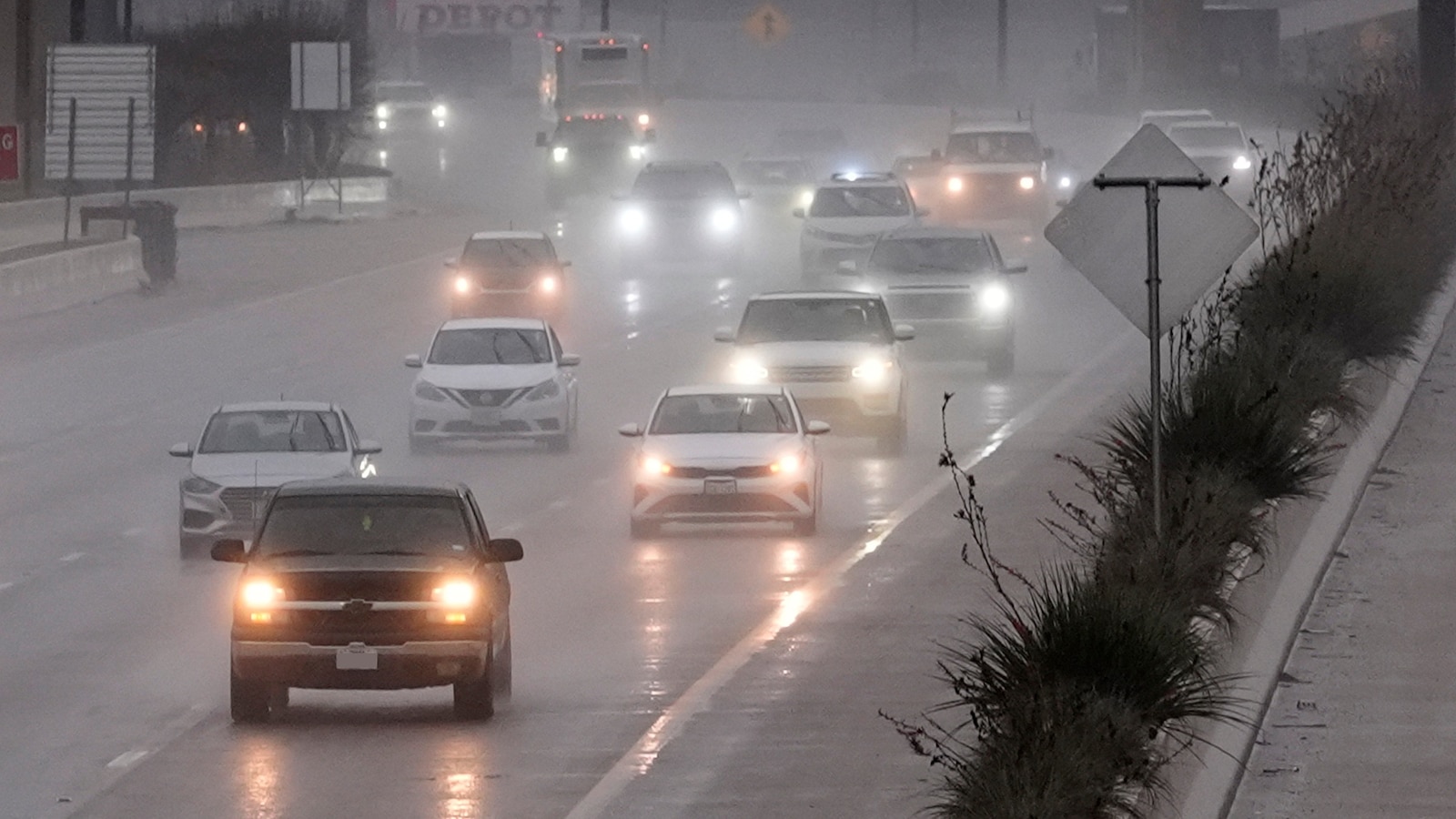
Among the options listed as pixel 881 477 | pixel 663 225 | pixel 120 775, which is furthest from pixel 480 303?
pixel 120 775

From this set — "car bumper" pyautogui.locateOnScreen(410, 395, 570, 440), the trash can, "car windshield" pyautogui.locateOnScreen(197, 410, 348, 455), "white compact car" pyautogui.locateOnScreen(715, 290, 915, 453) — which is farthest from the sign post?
the trash can

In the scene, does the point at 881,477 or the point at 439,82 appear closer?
the point at 881,477

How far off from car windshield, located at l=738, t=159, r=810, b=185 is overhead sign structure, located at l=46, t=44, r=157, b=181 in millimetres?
16148

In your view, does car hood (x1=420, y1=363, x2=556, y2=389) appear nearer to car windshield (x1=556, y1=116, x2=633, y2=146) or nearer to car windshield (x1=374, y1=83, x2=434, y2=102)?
car windshield (x1=556, y1=116, x2=633, y2=146)

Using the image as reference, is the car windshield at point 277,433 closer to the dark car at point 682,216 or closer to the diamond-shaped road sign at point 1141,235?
the diamond-shaped road sign at point 1141,235

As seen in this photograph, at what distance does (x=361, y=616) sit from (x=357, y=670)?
285 millimetres

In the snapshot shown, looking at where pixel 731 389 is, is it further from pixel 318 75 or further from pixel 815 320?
pixel 318 75

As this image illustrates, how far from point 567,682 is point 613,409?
2021cm

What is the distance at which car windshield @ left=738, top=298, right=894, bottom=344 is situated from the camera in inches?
1300

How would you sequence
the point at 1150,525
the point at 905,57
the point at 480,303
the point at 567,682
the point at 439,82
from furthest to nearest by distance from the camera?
the point at 439,82 < the point at 905,57 < the point at 480,303 < the point at 567,682 < the point at 1150,525

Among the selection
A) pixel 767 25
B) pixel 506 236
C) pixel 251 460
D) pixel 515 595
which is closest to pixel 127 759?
pixel 515 595

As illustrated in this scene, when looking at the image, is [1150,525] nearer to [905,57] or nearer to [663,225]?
[663,225]

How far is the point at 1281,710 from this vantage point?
48.1 feet

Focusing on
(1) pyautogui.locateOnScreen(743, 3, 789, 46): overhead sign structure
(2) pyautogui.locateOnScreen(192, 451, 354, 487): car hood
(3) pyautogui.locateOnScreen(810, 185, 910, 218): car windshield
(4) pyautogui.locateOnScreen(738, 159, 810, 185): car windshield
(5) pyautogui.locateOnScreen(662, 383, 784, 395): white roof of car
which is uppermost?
(1) pyautogui.locateOnScreen(743, 3, 789, 46): overhead sign structure
